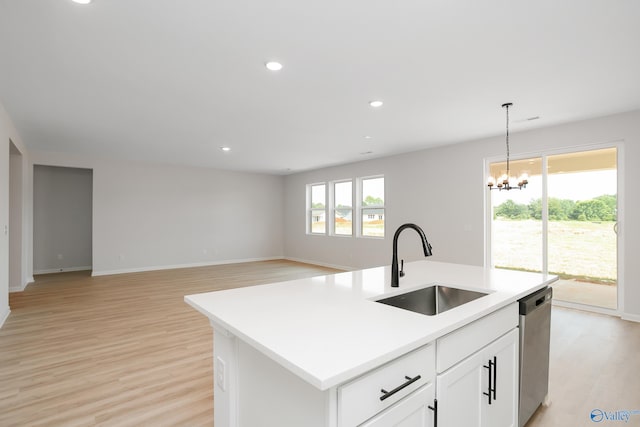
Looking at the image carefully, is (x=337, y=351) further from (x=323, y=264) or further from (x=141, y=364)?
(x=323, y=264)

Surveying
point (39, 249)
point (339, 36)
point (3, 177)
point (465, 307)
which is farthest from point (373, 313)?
point (39, 249)

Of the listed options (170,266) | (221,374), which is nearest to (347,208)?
(170,266)

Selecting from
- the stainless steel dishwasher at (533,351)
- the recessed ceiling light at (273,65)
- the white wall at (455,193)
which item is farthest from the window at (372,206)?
the stainless steel dishwasher at (533,351)

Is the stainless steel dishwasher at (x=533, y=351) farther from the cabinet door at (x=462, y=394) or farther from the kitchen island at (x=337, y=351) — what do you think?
the cabinet door at (x=462, y=394)

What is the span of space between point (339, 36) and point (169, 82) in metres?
1.72

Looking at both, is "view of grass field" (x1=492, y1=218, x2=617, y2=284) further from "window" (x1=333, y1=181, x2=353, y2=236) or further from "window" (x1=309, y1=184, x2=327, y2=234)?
"window" (x1=309, y1=184, x2=327, y2=234)

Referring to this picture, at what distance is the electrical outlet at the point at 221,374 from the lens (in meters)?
1.37

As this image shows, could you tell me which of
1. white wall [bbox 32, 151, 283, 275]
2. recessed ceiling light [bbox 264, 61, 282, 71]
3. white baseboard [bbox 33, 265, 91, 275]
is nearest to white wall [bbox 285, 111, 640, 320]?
white wall [bbox 32, 151, 283, 275]

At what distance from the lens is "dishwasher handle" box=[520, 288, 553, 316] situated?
1748mm

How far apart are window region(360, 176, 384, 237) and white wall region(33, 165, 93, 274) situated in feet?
21.2

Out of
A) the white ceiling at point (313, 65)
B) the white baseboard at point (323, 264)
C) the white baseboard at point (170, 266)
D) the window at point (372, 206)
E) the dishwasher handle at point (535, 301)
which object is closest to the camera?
the dishwasher handle at point (535, 301)

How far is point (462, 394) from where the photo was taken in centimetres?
133

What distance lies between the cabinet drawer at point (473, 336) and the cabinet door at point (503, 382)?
51mm

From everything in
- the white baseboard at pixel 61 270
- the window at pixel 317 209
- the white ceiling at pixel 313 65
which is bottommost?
the white baseboard at pixel 61 270
